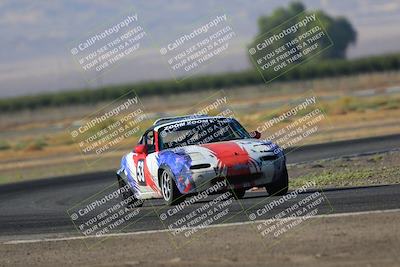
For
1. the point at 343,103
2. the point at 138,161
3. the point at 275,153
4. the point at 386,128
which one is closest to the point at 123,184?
the point at 138,161

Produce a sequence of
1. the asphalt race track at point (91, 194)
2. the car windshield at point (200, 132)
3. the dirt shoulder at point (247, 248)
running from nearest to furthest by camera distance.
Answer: the dirt shoulder at point (247, 248)
the asphalt race track at point (91, 194)
the car windshield at point (200, 132)

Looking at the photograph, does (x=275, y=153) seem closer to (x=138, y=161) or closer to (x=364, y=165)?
(x=138, y=161)

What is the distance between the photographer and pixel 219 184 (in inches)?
605

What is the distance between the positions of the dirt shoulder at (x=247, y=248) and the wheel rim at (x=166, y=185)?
2.97 metres

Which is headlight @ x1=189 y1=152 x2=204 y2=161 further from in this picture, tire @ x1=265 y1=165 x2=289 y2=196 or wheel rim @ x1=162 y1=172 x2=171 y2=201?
tire @ x1=265 y1=165 x2=289 y2=196

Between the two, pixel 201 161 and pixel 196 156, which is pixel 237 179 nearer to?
pixel 201 161

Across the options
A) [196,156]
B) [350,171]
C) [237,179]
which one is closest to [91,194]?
[350,171]

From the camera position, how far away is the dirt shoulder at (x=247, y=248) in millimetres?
10305

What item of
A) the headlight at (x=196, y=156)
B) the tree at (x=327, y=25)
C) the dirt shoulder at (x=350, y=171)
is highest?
the headlight at (x=196, y=156)

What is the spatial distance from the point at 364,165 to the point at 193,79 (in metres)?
87.7

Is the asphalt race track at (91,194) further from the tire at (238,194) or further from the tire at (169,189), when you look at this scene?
the tire at (169,189)

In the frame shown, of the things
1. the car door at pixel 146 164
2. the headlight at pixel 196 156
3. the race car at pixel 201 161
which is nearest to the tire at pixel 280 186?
the race car at pixel 201 161

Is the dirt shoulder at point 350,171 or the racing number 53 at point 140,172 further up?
the racing number 53 at point 140,172

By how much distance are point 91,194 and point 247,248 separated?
454 inches
